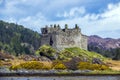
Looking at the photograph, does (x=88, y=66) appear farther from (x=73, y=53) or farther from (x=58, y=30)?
(x=58, y=30)

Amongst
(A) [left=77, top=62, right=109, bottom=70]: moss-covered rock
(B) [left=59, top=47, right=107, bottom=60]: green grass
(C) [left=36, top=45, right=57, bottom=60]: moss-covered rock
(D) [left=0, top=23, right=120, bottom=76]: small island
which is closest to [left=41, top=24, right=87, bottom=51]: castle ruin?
(D) [left=0, top=23, right=120, bottom=76]: small island

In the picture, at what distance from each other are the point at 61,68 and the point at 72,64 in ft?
24.4

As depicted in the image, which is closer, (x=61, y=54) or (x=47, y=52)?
(x=47, y=52)

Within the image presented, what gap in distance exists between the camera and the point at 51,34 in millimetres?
153375

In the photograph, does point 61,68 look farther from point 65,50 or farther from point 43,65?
point 65,50

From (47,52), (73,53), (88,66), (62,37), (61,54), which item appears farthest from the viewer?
(62,37)

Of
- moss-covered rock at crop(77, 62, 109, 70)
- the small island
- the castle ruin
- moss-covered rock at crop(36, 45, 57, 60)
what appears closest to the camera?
moss-covered rock at crop(77, 62, 109, 70)

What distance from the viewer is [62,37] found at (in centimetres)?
15638

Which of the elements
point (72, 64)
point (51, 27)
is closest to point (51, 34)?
point (51, 27)

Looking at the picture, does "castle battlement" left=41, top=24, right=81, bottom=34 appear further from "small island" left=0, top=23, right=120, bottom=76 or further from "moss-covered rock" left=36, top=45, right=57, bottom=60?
"moss-covered rock" left=36, top=45, right=57, bottom=60

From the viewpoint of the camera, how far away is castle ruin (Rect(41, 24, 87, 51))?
153m

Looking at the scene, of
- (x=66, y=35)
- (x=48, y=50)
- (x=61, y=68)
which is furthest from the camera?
(x=66, y=35)

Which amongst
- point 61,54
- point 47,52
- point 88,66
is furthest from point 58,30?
point 88,66

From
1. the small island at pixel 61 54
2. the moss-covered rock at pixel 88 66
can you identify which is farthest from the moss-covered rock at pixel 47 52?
the moss-covered rock at pixel 88 66
